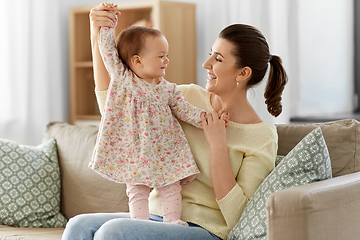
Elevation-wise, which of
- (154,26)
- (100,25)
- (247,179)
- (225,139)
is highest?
(154,26)

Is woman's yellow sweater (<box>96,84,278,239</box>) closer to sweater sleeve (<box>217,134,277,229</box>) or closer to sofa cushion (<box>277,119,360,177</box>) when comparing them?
sweater sleeve (<box>217,134,277,229</box>)

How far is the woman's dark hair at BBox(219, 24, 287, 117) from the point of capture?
1.63 meters

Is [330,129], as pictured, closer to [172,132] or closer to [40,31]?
[172,132]

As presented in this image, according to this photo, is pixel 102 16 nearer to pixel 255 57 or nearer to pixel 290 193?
pixel 255 57

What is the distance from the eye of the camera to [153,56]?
61.3 inches

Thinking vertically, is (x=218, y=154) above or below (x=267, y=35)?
below

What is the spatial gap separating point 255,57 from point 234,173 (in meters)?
0.43

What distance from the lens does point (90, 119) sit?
344 cm

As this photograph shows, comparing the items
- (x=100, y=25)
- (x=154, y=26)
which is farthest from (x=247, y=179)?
(x=154, y=26)

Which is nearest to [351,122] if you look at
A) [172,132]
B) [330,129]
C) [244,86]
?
[330,129]

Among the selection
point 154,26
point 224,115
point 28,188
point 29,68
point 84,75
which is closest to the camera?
point 224,115

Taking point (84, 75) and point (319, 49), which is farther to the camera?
point (84, 75)

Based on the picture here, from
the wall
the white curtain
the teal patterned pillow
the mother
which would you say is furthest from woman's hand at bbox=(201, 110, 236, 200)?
the white curtain

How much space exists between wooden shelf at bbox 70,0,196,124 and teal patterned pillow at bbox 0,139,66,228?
128 cm
